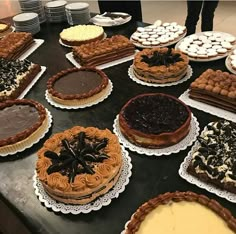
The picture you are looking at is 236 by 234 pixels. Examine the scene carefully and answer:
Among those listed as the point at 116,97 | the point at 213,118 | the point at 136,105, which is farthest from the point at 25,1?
the point at 213,118

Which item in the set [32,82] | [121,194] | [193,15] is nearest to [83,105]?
[32,82]

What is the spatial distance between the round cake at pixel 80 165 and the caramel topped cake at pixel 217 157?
0.35m

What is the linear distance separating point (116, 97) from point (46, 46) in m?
1.07

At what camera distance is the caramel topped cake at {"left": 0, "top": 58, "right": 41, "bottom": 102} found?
2.15 m

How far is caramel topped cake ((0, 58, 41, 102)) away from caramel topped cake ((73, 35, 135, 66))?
1.07ft

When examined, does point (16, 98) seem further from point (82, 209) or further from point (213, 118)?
point (213, 118)

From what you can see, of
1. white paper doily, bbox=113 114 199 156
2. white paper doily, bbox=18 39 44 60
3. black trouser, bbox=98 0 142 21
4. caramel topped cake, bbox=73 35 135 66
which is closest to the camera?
white paper doily, bbox=113 114 199 156

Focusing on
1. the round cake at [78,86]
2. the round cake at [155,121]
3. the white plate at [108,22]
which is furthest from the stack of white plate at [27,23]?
the round cake at [155,121]

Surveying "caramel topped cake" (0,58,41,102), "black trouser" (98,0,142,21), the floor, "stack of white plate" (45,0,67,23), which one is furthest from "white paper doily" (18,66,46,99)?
the floor

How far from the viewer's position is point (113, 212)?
1384mm

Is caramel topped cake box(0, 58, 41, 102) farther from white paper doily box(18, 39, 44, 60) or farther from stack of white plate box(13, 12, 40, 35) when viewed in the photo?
stack of white plate box(13, 12, 40, 35)

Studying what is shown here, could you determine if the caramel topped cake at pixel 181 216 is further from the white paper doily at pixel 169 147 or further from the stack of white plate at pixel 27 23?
the stack of white plate at pixel 27 23

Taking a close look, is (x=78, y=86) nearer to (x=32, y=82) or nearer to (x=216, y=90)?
(x=32, y=82)

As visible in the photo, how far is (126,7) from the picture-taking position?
11.1ft
